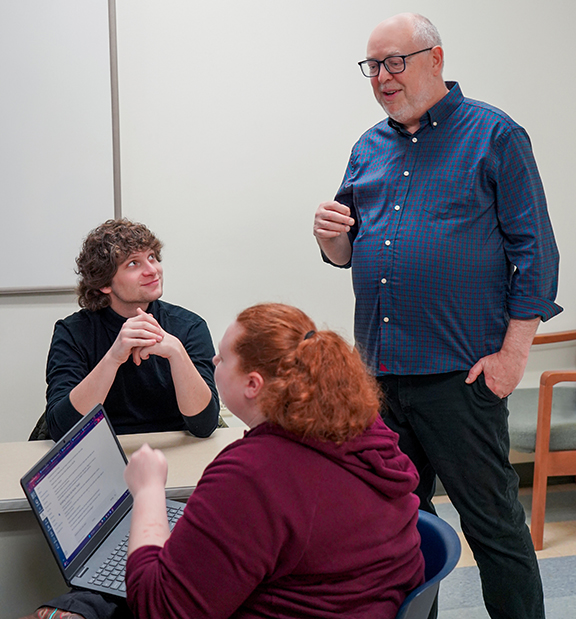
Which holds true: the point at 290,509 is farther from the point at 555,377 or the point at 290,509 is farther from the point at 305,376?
the point at 555,377

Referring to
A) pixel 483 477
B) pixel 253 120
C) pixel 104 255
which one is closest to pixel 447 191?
pixel 483 477

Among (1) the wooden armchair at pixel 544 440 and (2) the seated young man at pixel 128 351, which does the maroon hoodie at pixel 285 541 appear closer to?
(2) the seated young man at pixel 128 351

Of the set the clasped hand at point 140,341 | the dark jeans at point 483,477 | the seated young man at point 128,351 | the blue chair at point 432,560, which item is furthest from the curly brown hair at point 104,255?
the blue chair at point 432,560

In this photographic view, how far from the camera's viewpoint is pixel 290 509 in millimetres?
946

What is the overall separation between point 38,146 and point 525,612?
2.26 meters

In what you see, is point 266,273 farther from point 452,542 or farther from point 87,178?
point 452,542

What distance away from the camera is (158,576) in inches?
37.8

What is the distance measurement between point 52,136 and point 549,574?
8.02ft

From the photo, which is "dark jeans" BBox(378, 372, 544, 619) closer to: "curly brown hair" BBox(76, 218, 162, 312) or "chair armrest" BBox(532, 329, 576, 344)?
"curly brown hair" BBox(76, 218, 162, 312)

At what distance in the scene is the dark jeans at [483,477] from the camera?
1.71 meters

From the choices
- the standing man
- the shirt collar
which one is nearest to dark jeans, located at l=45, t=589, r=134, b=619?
the standing man

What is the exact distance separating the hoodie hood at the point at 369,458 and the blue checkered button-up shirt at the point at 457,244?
0.69 m

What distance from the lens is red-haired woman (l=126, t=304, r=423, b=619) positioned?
942 mm

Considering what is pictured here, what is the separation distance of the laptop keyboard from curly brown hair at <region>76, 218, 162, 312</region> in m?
0.85
